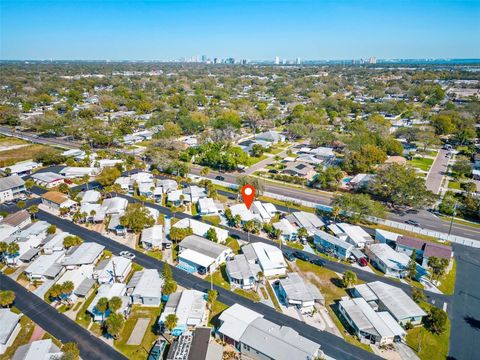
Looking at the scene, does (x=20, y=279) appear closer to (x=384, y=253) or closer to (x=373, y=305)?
(x=373, y=305)

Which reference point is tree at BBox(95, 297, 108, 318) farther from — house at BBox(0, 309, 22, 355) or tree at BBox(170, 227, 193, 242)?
tree at BBox(170, 227, 193, 242)

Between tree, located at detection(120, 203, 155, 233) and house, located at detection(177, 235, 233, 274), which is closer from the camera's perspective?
house, located at detection(177, 235, 233, 274)

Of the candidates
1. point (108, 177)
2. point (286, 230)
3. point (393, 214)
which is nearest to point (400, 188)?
point (393, 214)

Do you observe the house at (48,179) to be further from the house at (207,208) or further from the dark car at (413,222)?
the dark car at (413,222)

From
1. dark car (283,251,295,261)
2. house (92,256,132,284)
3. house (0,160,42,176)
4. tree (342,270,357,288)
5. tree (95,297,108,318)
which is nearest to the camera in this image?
tree (95,297,108,318)

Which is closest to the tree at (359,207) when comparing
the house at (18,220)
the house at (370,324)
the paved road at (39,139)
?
the house at (370,324)

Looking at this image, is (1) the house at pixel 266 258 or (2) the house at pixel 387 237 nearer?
(1) the house at pixel 266 258

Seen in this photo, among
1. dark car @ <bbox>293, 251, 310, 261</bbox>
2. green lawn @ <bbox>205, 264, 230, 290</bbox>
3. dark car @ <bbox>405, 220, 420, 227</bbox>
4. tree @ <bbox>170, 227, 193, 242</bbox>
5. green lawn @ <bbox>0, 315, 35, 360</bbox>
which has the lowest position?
green lawn @ <bbox>0, 315, 35, 360</bbox>

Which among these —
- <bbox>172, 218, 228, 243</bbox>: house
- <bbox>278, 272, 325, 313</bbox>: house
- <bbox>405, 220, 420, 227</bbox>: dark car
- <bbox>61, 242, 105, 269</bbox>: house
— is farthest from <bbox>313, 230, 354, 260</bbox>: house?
<bbox>61, 242, 105, 269</bbox>: house

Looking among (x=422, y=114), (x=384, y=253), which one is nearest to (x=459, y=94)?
(x=422, y=114)
